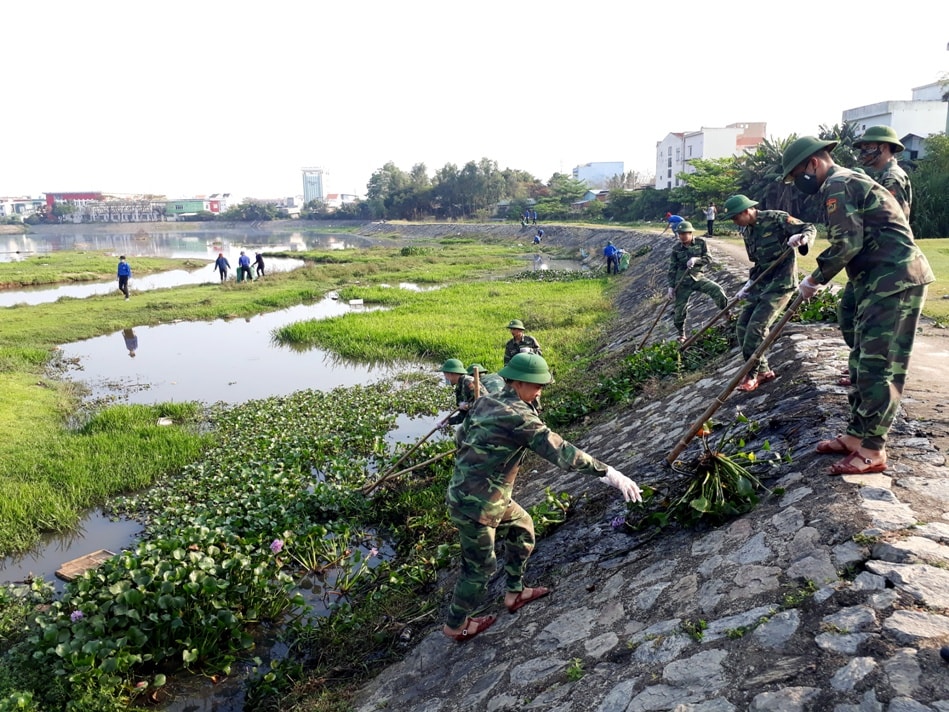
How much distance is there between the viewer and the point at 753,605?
10.0 ft

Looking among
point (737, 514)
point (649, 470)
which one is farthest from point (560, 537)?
point (737, 514)

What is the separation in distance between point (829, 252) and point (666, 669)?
259 cm

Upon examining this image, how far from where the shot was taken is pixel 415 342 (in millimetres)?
14680

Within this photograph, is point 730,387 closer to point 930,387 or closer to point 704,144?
point 930,387

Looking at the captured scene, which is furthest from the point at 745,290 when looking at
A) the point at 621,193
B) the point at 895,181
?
the point at 621,193

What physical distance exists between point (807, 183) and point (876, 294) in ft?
3.21

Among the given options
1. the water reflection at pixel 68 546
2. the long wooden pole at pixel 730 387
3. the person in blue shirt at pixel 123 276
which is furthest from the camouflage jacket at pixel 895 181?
the person in blue shirt at pixel 123 276

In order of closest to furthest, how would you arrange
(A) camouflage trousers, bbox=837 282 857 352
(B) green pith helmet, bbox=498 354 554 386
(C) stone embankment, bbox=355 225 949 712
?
(C) stone embankment, bbox=355 225 949 712 → (B) green pith helmet, bbox=498 354 554 386 → (A) camouflage trousers, bbox=837 282 857 352

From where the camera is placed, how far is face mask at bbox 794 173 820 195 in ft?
13.6

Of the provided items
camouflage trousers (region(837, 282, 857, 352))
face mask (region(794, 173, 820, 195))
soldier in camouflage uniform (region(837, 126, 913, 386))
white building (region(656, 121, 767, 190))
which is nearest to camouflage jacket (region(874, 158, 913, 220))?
soldier in camouflage uniform (region(837, 126, 913, 386))

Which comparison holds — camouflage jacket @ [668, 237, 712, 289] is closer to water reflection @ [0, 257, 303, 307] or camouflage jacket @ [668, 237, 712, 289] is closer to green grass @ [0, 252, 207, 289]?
water reflection @ [0, 257, 303, 307]

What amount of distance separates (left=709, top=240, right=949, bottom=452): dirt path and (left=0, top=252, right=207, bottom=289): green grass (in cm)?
3574

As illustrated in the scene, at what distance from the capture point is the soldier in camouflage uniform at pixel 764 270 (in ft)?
19.1

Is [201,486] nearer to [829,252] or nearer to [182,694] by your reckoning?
[182,694]
